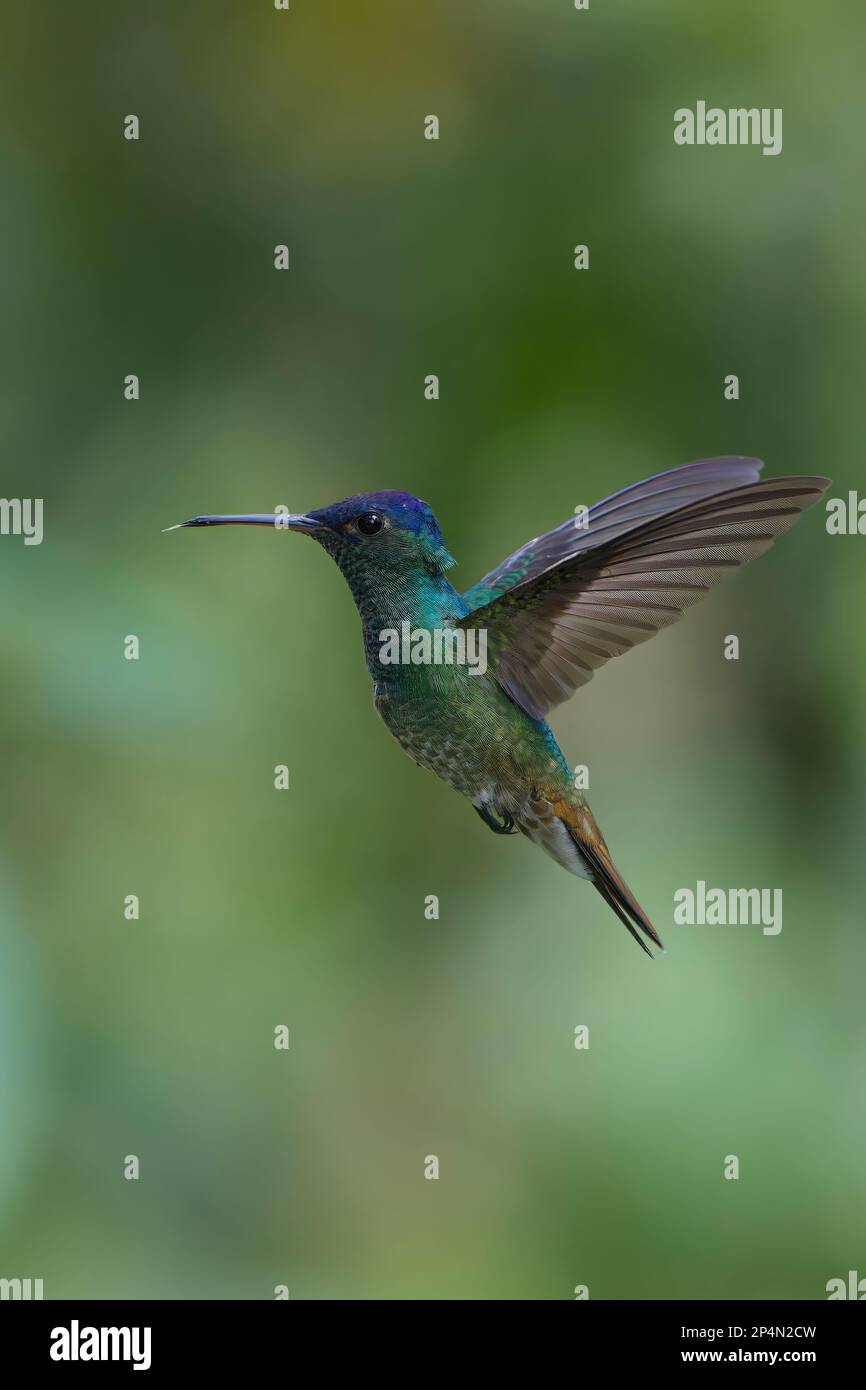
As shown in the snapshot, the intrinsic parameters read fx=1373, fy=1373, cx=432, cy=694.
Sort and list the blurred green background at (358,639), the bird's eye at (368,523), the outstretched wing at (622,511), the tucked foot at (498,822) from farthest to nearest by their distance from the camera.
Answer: the blurred green background at (358,639)
the tucked foot at (498,822)
the bird's eye at (368,523)
the outstretched wing at (622,511)

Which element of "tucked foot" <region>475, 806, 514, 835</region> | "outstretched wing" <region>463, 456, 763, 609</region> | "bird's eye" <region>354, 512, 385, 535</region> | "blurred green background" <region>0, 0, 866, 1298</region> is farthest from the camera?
"blurred green background" <region>0, 0, 866, 1298</region>

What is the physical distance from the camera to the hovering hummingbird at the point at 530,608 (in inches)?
31.0

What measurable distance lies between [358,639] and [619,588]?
45.3 inches

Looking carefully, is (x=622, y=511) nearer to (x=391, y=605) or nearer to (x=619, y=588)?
(x=619, y=588)

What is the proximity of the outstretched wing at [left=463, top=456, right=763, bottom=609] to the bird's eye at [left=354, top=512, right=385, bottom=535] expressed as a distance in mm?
102

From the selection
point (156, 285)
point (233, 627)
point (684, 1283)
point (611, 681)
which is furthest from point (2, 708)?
point (684, 1283)

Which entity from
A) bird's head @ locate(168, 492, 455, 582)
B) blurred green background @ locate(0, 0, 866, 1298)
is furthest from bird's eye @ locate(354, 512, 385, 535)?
blurred green background @ locate(0, 0, 866, 1298)

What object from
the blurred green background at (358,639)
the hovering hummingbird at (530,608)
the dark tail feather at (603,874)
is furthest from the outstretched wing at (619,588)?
the blurred green background at (358,639)

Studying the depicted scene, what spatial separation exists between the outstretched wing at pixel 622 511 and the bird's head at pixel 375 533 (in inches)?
3.0

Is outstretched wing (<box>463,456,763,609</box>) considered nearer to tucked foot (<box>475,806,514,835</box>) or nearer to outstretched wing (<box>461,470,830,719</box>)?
outstretched wing (<box>461,470,830,719</box>)

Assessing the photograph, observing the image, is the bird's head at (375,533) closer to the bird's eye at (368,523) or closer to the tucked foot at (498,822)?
the bird's eye at (368,523)

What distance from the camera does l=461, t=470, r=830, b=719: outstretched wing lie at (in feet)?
2.45

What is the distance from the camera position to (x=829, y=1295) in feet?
6.64

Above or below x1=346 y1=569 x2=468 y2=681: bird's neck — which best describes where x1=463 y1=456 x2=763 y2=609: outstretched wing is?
above
